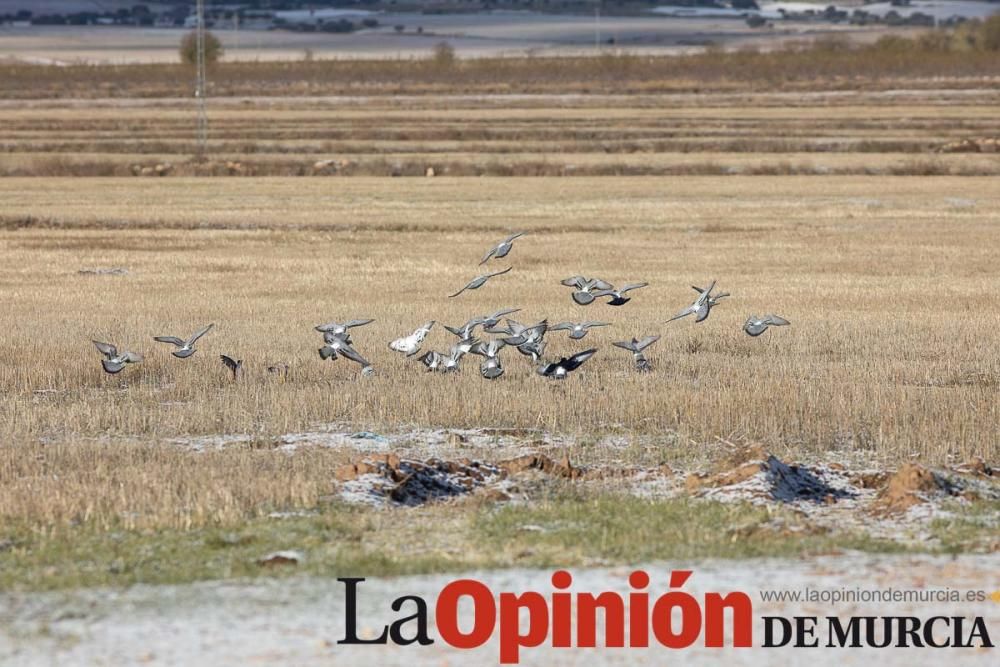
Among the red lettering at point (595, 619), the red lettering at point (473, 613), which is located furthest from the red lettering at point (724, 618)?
the red lettering at point (473, 613)

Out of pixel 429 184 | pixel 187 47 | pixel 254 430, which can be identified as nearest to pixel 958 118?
pixel 429 184

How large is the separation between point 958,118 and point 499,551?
50874 millimetres

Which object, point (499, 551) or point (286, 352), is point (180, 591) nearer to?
point (499, 551)

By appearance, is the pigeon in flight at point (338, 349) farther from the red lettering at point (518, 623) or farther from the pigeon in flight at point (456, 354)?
the red lettering at point (518, 623)

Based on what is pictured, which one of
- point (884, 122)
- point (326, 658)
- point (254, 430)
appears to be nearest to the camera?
point (326, 658)

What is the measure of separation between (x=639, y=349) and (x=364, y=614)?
258 inches

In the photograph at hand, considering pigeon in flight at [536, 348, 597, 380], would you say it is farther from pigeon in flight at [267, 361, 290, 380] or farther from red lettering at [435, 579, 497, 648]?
red lettering at [435, 579, 497, 648]

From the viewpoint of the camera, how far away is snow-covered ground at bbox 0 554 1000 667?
287 inches

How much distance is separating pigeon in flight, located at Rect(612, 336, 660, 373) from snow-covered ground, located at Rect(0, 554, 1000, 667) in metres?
5.33

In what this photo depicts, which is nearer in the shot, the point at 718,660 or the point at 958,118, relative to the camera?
the point at 718,660

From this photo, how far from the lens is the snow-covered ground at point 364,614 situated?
7.28 metres

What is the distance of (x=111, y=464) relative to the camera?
10664mm

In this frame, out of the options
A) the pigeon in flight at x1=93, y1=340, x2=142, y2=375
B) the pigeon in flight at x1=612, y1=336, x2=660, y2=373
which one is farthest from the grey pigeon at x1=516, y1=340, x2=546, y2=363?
the pigeon in flight at x1=93, y1=340, x2=142, y2=375

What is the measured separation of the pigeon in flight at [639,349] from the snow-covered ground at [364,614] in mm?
5326
